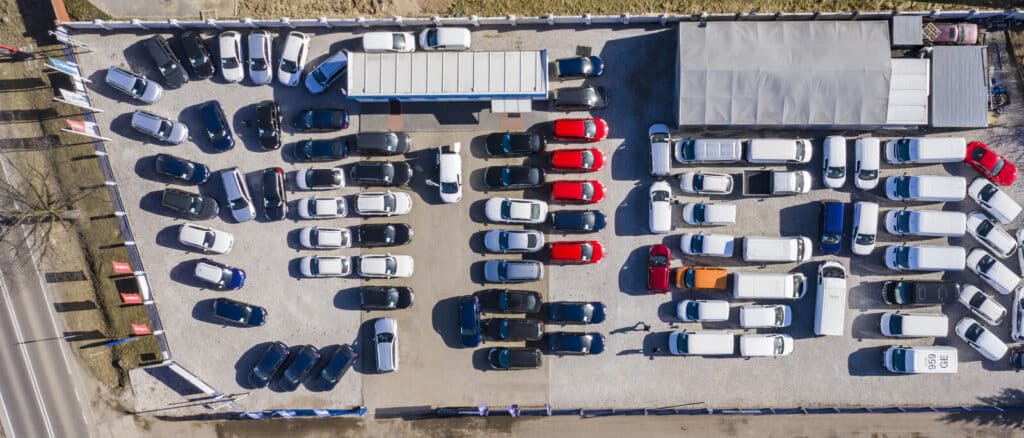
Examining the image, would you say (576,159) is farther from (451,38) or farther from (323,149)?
(323,149)

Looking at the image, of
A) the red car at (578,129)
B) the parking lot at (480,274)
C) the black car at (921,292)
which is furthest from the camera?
the parking lot at (480,274)

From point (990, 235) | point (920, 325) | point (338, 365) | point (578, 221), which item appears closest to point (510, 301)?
point (578, 221)

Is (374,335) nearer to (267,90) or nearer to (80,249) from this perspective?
(267,90)

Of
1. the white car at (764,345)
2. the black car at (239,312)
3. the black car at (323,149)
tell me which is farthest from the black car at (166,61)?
the white car at (764,345)

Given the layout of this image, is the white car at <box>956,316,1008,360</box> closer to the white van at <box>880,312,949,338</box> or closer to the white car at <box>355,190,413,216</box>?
the white van at <box>880,312,949,338</box>

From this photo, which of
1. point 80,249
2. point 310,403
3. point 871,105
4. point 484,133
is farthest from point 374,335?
point 871,105

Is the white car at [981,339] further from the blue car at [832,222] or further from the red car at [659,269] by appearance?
the red car at [659,269]
